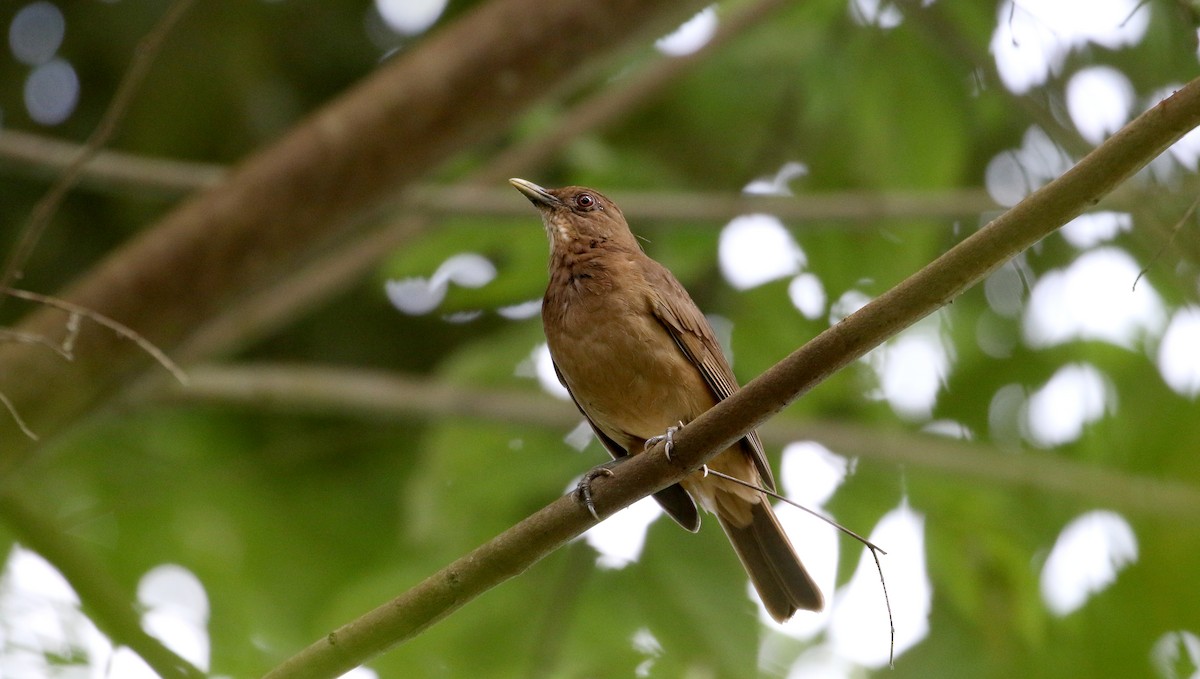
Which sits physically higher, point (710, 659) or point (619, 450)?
point (619, 450)

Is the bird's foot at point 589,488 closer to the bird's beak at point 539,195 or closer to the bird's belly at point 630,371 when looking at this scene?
the bird's belly at point 630,371

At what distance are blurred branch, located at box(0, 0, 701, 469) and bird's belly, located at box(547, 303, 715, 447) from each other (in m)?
0.93

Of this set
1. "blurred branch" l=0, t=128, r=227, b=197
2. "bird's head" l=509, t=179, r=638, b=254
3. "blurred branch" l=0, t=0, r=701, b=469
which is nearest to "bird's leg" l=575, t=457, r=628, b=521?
"bird's head" l=509, t=179, r=638, b=254

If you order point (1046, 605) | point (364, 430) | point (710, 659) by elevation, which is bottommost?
point (1046, 605)

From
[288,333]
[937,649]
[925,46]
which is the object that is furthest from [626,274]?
[288,333]

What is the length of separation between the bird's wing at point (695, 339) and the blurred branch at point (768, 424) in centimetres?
106

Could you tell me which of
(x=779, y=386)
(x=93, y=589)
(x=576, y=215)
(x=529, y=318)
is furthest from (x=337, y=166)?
(x=779, y=386)

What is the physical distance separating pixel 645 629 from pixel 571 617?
13.9 inches

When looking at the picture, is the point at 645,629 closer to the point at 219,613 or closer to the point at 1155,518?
the point at 219,613

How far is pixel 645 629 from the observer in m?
5.81

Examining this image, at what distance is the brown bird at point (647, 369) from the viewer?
175 inches

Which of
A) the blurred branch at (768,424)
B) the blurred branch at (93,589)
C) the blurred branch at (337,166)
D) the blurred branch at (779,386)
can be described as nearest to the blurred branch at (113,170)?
the blurred branch at (337,166)

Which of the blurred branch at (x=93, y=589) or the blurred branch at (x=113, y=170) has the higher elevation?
the blurred branch at (x=113, y=170)

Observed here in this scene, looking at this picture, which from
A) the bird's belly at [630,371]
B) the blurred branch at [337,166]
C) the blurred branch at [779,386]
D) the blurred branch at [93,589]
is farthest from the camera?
the blurred branch at [337,166]
